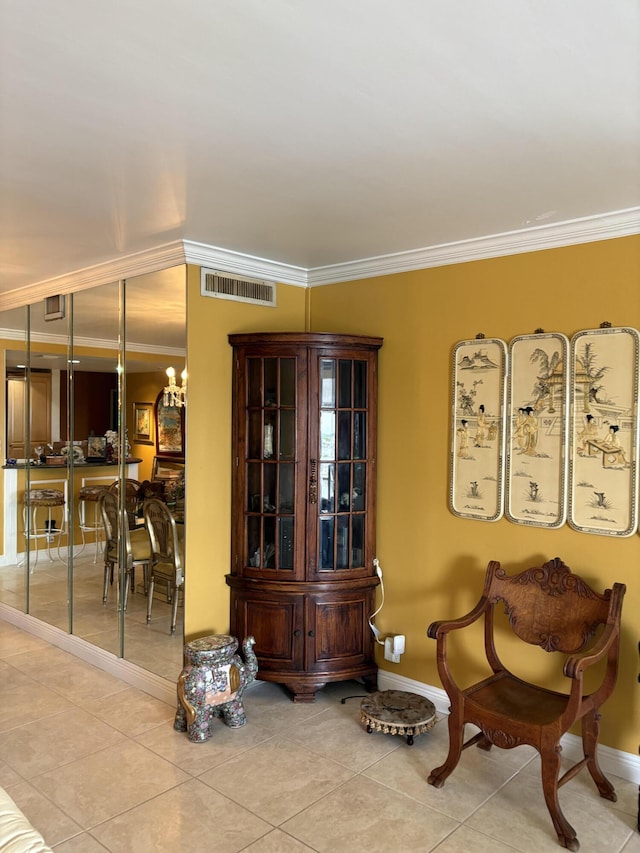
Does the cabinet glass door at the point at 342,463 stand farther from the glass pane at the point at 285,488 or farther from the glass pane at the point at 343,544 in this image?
the glass pane at the point at 285,488

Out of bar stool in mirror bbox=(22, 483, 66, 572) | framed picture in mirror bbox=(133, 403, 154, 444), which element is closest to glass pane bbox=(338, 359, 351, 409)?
framed picture in mirror bbox=(133, 403, 154, 444)

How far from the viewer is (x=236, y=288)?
3.75 meters

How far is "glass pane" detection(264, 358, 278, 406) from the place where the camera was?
362 centimetres

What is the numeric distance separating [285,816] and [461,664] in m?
1.28

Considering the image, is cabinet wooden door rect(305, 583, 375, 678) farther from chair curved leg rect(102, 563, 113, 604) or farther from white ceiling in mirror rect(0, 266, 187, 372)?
white ceiling in mirror rect(0, 266, 187, 372)

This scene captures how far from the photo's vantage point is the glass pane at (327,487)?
3623mm

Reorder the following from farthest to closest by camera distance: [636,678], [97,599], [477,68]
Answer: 1. [97,599]
2. [636,678]
3. [477,68]

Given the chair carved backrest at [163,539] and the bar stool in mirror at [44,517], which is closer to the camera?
the chair carved backrest at [163,539]

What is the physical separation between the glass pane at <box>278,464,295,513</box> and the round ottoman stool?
111cm

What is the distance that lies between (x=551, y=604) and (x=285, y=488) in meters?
1.51

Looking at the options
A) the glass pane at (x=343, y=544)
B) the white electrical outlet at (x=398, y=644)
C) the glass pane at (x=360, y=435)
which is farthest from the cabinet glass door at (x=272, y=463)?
the white electrical outlet at (x=398, y=644)

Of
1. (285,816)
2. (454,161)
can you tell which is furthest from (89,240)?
(285,816)

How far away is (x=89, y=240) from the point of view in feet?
11.2

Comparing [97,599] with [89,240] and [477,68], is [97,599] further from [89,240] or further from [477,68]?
[477,68]
